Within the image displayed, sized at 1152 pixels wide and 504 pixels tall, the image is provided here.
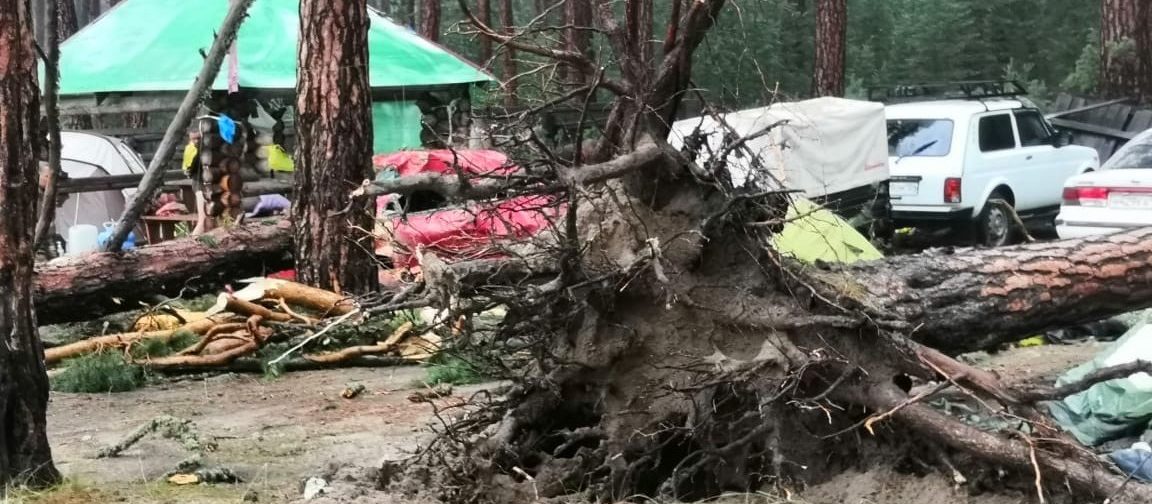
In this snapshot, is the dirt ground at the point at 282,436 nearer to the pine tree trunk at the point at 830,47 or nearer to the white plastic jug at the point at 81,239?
the white plastic jug at the point at 81,239

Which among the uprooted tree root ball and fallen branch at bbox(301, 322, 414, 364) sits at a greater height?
the uprooted tree root ball

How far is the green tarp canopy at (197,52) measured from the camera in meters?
15.1

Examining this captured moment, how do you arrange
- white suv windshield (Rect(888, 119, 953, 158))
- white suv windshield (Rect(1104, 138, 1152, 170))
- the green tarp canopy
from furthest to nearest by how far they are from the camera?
the green tarp canopy → white suv windshield (Rect(888, 119, 953, 158)) → white suv windshield (Rect(1104, 138, 1152, 170))

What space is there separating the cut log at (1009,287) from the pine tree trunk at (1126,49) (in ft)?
39.3

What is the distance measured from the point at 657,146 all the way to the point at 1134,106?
15.1m

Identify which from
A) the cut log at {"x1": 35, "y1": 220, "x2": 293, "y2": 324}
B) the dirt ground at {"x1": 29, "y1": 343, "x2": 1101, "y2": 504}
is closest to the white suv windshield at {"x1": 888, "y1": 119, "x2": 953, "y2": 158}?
the dirt ground at {"x1": 29, "y1": 343, "x2": 1101, "y2": 504}

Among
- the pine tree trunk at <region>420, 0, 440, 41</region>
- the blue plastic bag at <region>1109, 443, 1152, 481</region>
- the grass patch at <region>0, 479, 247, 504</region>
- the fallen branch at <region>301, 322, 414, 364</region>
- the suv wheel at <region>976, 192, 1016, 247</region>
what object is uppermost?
the pine tree trunk at <region>420, 0, 440, 41</region>

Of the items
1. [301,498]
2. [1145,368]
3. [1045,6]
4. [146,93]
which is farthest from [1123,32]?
[1045,6]

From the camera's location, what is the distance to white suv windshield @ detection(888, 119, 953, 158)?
14.7 metres

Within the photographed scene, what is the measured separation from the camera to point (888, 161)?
45.8 ft

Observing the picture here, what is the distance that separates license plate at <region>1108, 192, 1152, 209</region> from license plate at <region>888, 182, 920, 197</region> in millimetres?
4186

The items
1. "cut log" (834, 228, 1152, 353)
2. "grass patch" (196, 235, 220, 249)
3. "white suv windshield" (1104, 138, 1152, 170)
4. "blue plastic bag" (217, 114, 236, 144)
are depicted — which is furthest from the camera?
"blue plastic bag" (217, 114, 236, 144)

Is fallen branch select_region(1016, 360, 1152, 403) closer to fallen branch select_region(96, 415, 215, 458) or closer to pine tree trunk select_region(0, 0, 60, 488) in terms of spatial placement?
fallen branch select_region(96, 415, 215, 458)

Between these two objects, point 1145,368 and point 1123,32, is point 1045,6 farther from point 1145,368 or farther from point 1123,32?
point 1145,368
